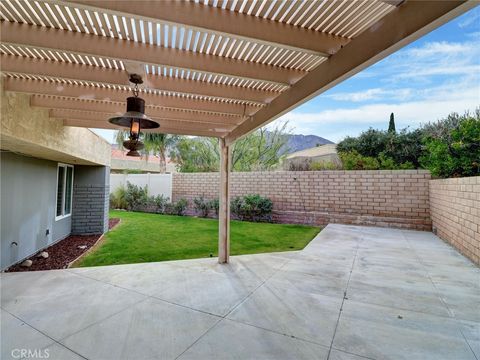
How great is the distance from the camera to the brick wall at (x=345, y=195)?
8.17m

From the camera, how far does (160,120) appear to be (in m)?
4.34

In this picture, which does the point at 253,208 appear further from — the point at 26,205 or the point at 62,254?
the point at 26,205

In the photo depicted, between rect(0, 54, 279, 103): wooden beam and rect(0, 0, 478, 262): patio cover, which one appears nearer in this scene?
rect(0, 0, 478, 262): patio cover

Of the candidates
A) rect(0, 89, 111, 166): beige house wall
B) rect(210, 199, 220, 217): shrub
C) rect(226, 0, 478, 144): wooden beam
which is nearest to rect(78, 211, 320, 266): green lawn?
rect(210, 199, 220, 217): shrub

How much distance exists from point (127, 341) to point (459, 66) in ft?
50.8

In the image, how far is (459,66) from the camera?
435 inches

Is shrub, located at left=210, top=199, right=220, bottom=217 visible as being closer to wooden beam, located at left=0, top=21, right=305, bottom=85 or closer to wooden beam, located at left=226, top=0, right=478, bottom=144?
wooden beam, located at left=226, top=0, right=478, bottom=144

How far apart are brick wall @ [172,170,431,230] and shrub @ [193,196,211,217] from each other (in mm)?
1347

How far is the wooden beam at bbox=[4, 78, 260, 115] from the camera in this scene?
304 cm

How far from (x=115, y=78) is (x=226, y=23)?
1615 millimetres

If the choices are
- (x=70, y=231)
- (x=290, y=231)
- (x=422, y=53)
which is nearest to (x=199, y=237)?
(x=290, y=231)

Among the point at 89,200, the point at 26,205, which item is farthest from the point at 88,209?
the point at 26,205

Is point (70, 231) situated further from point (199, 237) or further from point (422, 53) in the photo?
point (422, 53)

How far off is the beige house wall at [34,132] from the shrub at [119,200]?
8479mm
